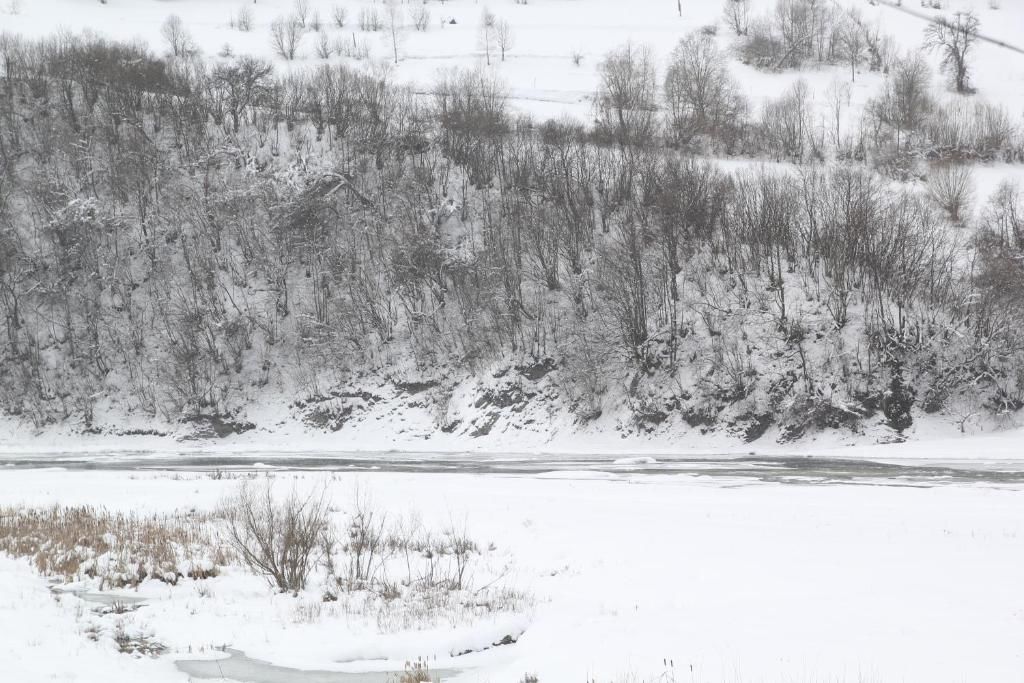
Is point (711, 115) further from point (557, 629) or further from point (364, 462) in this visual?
point (557, 629)

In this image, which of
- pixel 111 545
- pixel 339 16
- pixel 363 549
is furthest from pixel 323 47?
pixel 363 549

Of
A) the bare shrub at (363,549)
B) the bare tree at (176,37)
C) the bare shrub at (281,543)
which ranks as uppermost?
the bare tree at (176,37)

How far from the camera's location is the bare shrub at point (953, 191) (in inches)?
1567

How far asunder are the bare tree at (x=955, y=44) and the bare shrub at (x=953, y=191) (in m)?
24.2

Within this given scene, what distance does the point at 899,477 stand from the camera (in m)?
19.1

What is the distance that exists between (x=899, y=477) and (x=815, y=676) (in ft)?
45.3

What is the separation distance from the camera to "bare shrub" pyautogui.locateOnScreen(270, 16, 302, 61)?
75.2 m

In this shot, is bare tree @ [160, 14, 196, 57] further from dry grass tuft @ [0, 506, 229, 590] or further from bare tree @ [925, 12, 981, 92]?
bare tree @ [925, 12, 981, 92]

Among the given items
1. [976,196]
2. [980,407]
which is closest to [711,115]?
[976,196]

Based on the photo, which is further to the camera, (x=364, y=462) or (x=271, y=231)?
(x=271, y=231)

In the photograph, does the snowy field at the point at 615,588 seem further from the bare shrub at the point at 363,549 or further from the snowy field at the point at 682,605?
the bare shrub at the point at 363,549

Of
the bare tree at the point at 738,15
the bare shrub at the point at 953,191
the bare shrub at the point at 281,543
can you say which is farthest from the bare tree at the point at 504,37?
the bare shrub at the point at 281,543

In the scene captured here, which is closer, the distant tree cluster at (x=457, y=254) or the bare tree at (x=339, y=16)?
the distant tree cluster at (x=457, y=254)

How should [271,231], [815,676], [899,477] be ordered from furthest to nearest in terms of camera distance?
[271,231]
[899,477]
[815,676]
